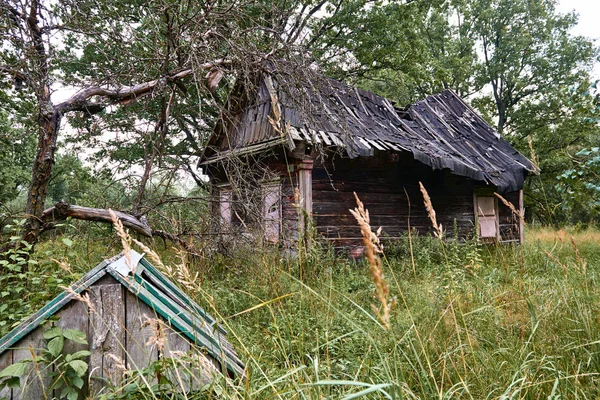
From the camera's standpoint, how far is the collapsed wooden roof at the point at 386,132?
6.91 metres

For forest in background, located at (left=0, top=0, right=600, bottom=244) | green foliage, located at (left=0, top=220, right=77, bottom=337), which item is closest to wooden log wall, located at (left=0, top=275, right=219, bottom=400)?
green foliage, located at (left=0, top=220, right=77, bottom=337)

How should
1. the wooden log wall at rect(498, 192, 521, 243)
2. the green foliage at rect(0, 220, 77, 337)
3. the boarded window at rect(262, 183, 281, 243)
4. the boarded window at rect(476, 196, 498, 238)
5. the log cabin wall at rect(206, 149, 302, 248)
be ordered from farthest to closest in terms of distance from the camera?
the wooden log wall at rect(498, 192, 521, 243)
the boarded window at rect(476, 196, 498, 238)
the boarded window at rect(262, 183, 281, 243)
the log cabin wall at rect(206, 149, 302, 248)
the green foliage at rect(0, 220, 77, 337)

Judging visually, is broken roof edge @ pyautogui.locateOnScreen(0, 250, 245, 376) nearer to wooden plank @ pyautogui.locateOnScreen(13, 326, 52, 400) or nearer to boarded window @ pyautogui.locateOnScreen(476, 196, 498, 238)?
wooden plank @ pyautogui.locateOnScreen(13, 326, 52, 400)

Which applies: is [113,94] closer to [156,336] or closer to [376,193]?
[156,336]

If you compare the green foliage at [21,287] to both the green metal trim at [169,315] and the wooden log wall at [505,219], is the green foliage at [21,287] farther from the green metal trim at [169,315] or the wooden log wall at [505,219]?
the wooden log wall at [505,219]

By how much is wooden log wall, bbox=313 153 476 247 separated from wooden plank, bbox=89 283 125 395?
5973 millimetres

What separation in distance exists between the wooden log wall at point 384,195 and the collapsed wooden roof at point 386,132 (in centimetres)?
72

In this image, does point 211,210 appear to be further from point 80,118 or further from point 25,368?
point 25,368

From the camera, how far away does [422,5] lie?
49.3ft

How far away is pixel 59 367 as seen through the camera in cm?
158

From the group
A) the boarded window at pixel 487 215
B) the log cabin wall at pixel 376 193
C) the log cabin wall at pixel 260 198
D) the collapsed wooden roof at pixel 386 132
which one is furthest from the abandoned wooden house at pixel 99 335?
the boarded window at pixel 487 215

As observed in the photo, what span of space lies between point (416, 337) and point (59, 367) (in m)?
1.86

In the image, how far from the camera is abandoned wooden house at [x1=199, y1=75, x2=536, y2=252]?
7.38 m

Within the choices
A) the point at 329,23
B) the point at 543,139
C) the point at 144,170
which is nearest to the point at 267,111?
the point at 144,170
